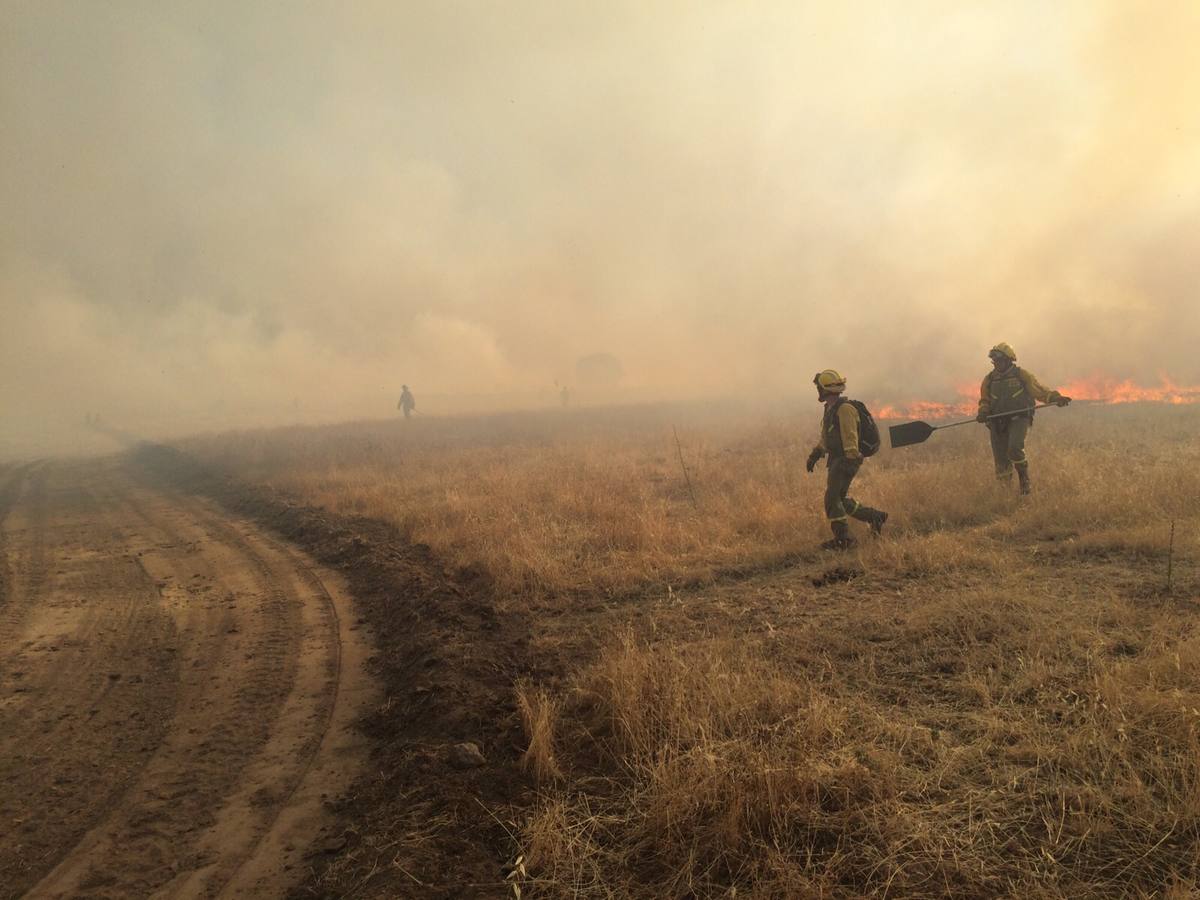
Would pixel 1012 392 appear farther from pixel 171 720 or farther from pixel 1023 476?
pixel 171 720

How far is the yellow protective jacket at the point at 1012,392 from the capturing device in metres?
9.27

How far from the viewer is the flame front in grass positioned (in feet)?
66.9

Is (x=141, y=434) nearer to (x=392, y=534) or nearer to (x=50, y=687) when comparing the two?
(x=392, y=534)

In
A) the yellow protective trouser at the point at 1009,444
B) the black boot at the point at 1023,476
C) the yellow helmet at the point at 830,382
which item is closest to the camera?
the yellow helmet at the point at 830,382

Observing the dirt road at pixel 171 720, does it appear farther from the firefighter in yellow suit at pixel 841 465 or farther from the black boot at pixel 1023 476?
the black boot at pixel 1023 476

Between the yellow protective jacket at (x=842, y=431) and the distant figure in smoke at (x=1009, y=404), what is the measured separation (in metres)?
3.10

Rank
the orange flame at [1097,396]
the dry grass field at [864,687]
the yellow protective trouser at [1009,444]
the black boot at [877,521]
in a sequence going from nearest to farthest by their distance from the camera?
the dry grass field at [864,687]
the black boot at [877,521]
the yellow protective trouser at [1009,444]
the orange flame at [1097,396]

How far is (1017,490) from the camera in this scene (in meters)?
9.04

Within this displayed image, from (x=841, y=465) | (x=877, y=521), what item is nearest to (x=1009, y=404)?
(x=877, y=521)

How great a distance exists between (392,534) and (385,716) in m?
5.15

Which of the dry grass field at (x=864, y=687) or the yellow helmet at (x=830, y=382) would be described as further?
the yellow helmet at (x=830, y=382)

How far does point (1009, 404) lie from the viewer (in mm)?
9383

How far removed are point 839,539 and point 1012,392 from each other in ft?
13.8

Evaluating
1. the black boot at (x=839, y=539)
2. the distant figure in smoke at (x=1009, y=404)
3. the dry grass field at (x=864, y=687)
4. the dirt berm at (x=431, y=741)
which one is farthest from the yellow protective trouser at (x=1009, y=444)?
the dirt berm at (x=431, y=741)
